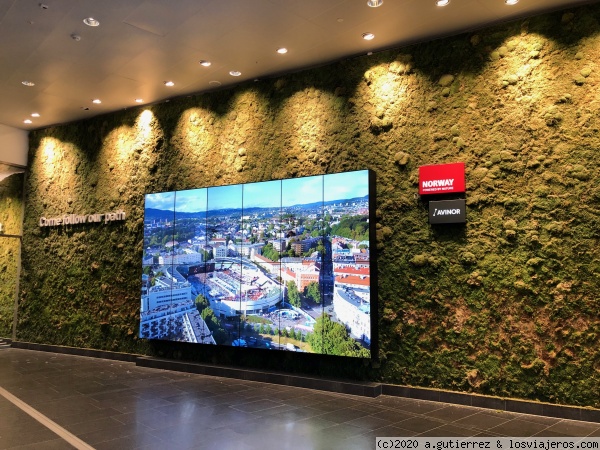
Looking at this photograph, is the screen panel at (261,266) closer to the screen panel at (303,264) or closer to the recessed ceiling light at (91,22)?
the screen panel at (303,264)

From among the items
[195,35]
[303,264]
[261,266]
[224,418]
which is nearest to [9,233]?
[261,266]

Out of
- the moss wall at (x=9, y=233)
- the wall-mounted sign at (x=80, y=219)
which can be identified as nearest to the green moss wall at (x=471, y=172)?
the wall-mounted sign at (x=80, y=219)

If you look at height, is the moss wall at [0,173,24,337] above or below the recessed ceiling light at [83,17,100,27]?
below

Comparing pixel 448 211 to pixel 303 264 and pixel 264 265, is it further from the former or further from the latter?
pixel 264 265

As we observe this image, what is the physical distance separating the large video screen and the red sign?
26.8 inches

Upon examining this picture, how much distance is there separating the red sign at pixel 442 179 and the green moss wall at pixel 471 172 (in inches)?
5.3

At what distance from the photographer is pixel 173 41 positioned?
597 cm

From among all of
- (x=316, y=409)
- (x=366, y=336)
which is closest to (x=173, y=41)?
(x=366, y=336)

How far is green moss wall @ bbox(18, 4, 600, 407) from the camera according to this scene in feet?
15.9

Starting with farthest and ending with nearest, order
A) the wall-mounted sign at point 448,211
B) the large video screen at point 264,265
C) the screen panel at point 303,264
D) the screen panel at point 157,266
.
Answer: the screen panel at point 157,266
the screen panel at point 303,264
the large video screen at point 264,265
the wall-mounted sign at point 448,211

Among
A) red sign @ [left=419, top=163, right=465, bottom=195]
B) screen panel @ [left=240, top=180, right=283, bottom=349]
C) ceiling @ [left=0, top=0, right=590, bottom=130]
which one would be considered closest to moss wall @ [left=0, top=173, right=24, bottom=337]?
ceiling @ [left=0, top=0, right=590, bottom=130]

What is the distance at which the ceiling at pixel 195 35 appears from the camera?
515 cm

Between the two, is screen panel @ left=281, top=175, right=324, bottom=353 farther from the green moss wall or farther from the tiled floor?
the tiled floor

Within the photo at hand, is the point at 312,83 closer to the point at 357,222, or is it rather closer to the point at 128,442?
the point at 357,222
